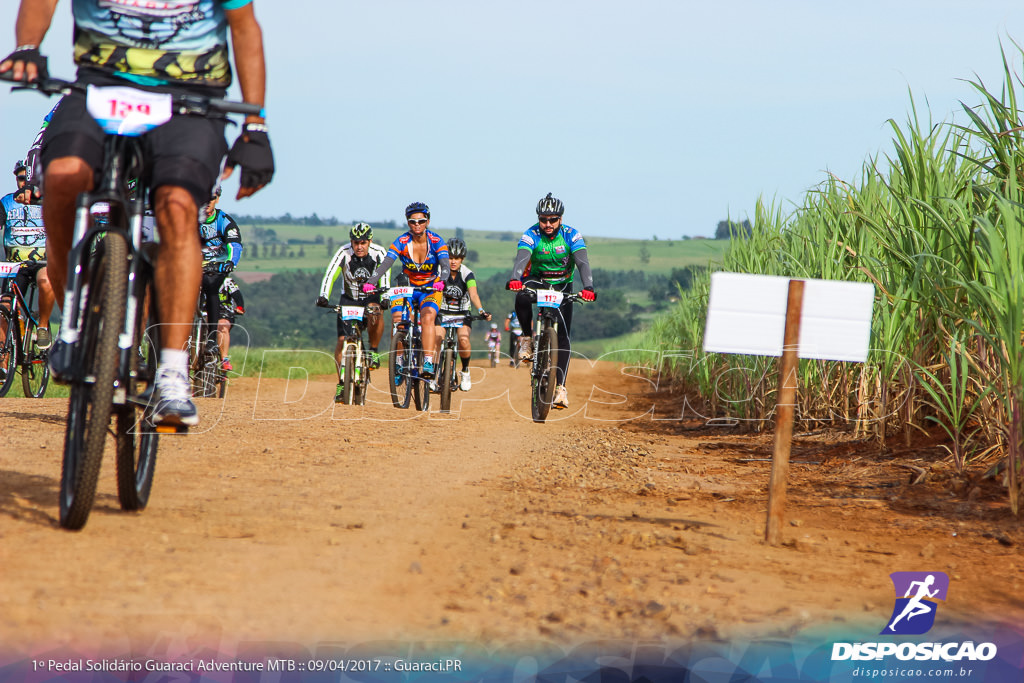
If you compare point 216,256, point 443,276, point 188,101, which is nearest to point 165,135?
point 188,101

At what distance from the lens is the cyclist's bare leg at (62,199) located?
337cm

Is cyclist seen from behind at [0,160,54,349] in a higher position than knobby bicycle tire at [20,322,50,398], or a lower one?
higher

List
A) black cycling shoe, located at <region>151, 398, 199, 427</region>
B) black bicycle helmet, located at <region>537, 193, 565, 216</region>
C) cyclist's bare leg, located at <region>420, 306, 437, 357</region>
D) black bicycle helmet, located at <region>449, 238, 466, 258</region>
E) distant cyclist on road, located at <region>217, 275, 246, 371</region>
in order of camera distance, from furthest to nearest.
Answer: black bicycle helmet, located at <region>449, 238, 466, 258</region> < distant cyclist on road, located at <region>217, 275, 246, 371</region> < cyclist's bare leg, located at <region>420, 306, 437, 357</region> < black bicycle helmet, located at <region>537, 193, 565, 216</region> < black cycling shoe, located at <region>151, 398, 199, 427</region>

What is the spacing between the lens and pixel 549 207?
924 cm

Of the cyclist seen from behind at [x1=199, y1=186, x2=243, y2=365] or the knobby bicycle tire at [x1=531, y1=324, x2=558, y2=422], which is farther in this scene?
the cyclist seen from behind at [x1=199, y1=186, x2=243, y2=365]

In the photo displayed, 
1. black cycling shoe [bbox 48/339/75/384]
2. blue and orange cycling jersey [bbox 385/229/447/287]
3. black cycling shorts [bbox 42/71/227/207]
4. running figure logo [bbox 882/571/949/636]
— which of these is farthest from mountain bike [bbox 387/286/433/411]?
running figure logo [bbox 882/571/949/636]

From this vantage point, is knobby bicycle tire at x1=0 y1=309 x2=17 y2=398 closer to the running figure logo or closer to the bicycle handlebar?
the bicycle handlebar

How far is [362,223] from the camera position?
1158 centimetres

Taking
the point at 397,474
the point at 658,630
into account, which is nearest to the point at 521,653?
the point at 658,630

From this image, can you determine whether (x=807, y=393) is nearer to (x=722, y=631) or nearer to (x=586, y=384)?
(x=722, y=631)

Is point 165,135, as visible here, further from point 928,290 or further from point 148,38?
point 928,290

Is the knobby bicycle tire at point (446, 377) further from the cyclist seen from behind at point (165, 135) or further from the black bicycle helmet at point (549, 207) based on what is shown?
the cyclist seen from behind at point (165, 135)

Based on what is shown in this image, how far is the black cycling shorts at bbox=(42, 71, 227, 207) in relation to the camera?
3342mm

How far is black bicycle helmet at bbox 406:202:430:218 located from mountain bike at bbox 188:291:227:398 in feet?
7.91
